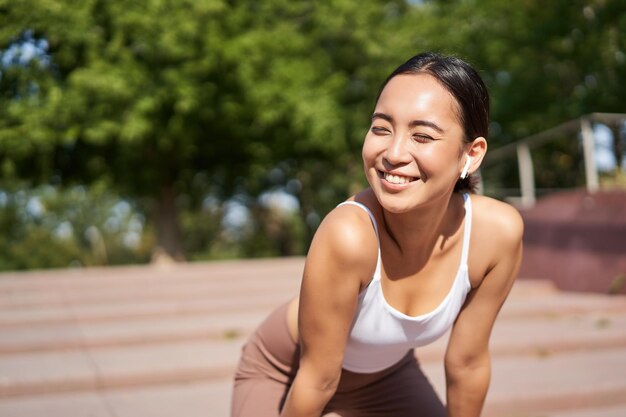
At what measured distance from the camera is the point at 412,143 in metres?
1.87

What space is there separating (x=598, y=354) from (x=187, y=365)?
2.90 m

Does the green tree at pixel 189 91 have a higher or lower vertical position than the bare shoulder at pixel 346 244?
higher

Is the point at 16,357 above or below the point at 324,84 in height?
below

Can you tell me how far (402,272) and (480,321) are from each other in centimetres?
31

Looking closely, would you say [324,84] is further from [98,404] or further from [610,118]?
[98,404]

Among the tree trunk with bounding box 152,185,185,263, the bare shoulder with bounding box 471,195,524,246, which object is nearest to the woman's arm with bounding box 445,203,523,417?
the bare shoulder with bounding box 471,195,524,246

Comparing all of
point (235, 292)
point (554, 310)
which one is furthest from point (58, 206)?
point (554, 310)

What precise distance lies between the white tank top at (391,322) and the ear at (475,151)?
18cm

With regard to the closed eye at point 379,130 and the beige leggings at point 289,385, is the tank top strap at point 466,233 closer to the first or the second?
the closed eye at point 379,130

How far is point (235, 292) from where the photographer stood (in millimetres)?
7648

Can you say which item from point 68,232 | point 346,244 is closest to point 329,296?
point 346,244

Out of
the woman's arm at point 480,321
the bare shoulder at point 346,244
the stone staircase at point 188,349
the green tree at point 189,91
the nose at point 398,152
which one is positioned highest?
the green tree at point 189,91

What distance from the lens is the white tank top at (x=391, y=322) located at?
200 cm

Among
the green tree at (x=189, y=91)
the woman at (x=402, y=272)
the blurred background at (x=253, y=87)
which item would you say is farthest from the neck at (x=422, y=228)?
the green tree at (x=189, y=91)
